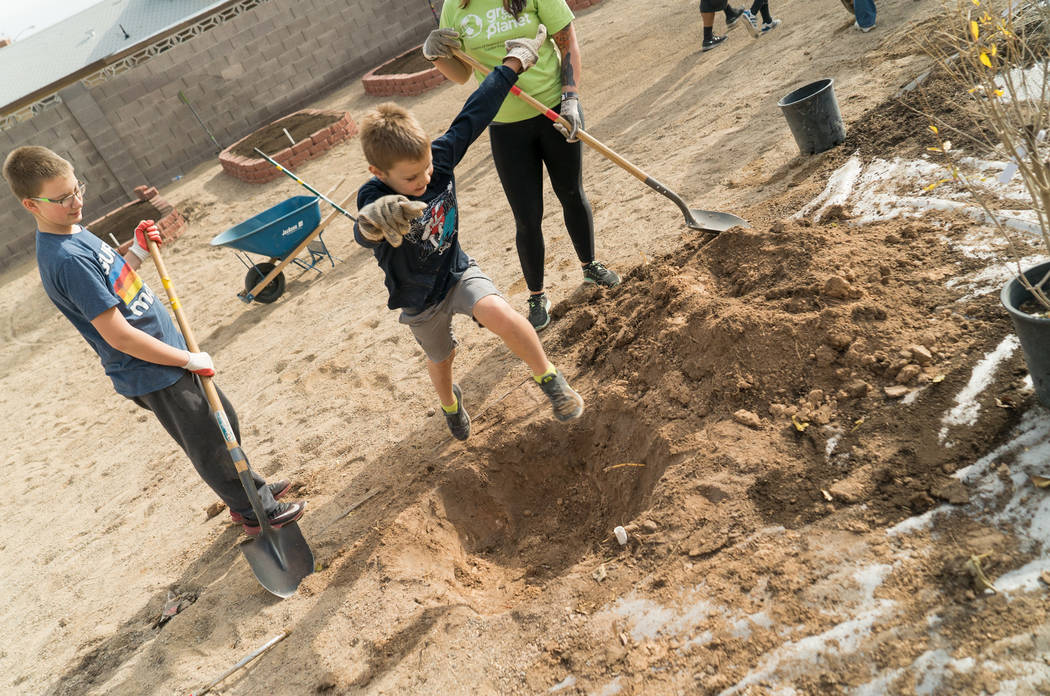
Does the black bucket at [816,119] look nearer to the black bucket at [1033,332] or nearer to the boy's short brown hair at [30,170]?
the black bucket at [1033,332]

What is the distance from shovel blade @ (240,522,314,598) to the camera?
9.45 feet

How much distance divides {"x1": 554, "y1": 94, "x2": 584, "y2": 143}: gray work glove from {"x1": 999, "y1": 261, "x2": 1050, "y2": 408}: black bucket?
1.91 m

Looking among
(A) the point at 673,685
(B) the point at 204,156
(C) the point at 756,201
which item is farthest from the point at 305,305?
(B) the point at 204,156

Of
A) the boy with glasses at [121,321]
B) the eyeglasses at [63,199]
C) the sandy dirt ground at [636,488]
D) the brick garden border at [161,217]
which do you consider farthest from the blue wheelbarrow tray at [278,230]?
the eyeglasses at [63,199]

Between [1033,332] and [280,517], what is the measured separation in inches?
115

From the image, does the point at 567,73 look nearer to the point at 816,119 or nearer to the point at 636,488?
the point at 816,119

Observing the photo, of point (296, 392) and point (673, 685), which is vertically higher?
point (296, 392)

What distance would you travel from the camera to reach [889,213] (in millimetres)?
3330

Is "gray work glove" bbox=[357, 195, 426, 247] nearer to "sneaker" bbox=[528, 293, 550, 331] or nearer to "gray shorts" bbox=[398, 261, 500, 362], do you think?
"gray shorts" bbox=[398, 261, 500, 362]

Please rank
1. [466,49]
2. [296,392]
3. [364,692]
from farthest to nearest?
[296,392] < [466,49] < [364,692]

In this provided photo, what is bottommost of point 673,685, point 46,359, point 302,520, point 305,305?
point 673,685

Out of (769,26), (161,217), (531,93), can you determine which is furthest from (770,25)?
(161,217)

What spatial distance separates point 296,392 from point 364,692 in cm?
249

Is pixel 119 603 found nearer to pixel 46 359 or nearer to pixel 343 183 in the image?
pixel 46 359
